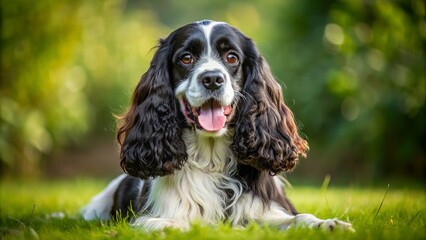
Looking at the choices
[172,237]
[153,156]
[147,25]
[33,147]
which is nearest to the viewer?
[172,237]

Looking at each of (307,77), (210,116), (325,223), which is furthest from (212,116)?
(307,77)

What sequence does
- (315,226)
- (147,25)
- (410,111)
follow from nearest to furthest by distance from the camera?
(315,226), (410,111), (147,25)

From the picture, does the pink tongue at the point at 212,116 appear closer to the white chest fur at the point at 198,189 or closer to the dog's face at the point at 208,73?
the dog's face at the point at 208,73

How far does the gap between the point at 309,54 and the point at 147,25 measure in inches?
212

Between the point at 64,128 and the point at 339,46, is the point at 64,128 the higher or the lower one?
the lower one

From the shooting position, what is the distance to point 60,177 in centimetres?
1425

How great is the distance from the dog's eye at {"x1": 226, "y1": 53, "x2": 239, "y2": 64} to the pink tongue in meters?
0.39

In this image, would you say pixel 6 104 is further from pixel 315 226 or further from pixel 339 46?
pixel 315 226

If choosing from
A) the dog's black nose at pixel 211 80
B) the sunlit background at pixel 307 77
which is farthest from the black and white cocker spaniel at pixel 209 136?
the sunlit background at pixel 307 77

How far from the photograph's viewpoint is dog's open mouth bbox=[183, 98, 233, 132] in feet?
14.7

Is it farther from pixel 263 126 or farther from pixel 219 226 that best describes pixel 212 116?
pixel 219 226

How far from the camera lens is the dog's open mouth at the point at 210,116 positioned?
14.7ft

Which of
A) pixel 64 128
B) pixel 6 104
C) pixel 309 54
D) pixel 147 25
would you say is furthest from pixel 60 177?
pixel 309 54

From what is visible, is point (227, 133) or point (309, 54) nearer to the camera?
point (227, 133)
